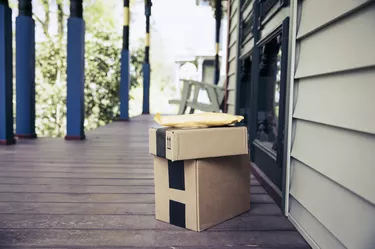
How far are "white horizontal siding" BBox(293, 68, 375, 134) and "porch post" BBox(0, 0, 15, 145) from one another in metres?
3.15

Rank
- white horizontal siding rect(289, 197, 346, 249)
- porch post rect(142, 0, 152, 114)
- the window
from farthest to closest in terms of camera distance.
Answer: porch post rect(142, 0, 152, 114), the window, white horizontal siding rect(289, 197, 346, 249)

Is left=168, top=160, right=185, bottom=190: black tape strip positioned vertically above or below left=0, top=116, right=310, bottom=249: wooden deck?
above

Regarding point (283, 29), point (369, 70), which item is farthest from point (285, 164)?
point (369, 70)

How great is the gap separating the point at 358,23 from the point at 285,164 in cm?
85

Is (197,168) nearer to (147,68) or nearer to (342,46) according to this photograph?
(342,46)

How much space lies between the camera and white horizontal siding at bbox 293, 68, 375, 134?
944 mm

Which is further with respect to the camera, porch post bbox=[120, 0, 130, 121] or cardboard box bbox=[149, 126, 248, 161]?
porch post bbox=[120, 0, 130, 121]

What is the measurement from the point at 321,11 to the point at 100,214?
4.07 feet

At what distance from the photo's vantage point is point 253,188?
2.21 metres

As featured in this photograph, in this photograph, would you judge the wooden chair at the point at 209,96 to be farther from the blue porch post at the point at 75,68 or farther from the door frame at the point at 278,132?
the door frame at the point at 278,132

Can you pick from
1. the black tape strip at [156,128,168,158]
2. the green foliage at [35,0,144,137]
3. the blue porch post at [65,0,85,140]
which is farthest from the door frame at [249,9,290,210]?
the green foliage at [35,0,144,137]

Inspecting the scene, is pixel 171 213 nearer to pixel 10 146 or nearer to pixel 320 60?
pixel 320 60

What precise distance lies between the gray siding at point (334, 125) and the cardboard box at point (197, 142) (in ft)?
0.89

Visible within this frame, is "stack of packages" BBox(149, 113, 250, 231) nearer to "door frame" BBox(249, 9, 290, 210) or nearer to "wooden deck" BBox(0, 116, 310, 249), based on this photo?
"wooden deck" BBox(0, 116, 310, 249)
